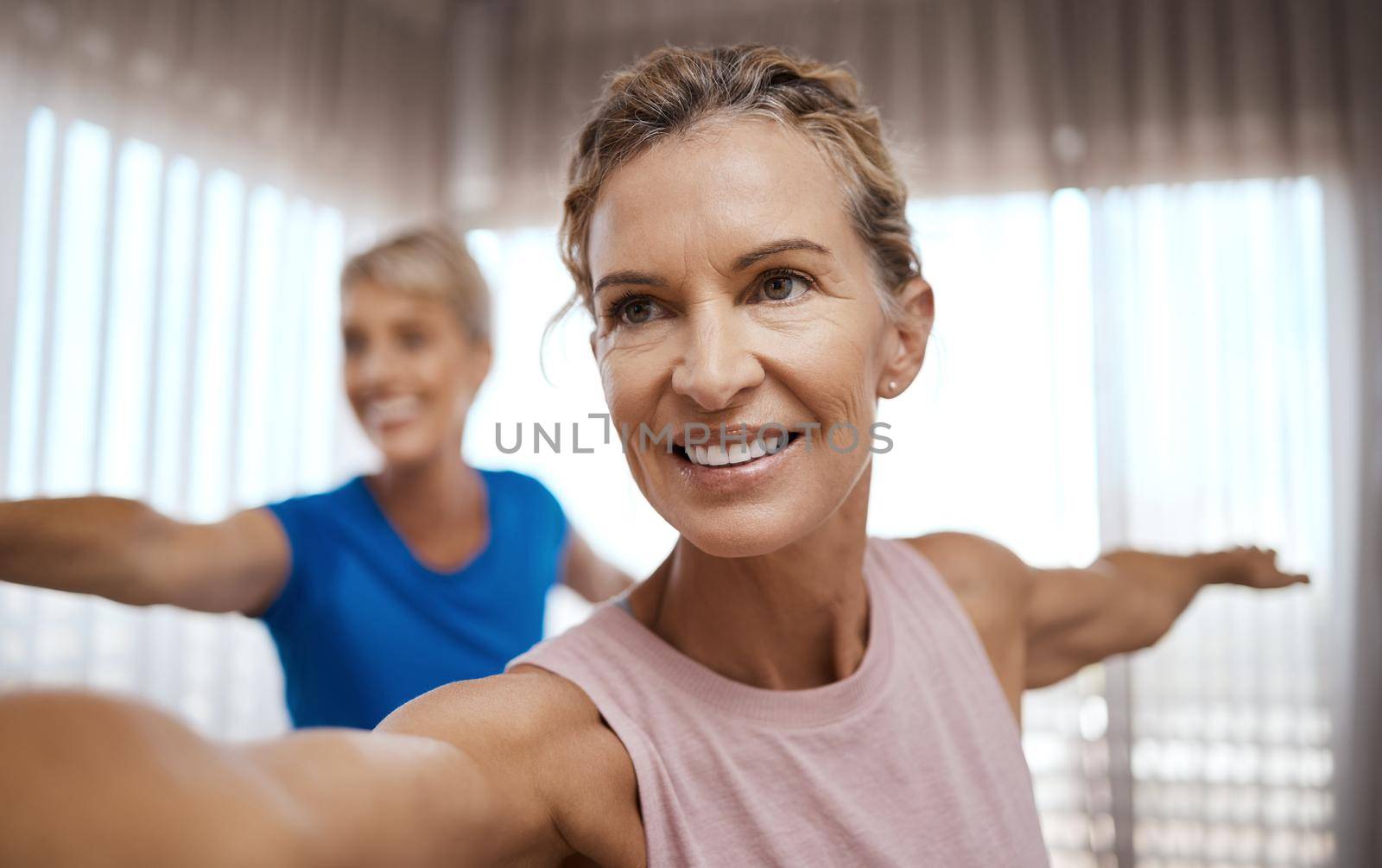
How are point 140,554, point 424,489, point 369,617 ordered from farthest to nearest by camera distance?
point 424,489
point 369,617
point 140,554

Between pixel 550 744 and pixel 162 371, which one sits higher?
pixel 162 371

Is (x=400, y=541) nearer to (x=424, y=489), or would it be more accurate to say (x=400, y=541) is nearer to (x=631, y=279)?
(x=424, y=489)

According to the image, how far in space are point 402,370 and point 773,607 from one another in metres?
1.02

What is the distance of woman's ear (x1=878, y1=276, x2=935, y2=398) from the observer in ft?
3.25

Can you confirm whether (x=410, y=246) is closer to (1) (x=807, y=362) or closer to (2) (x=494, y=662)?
(2) (x=494, y=662)

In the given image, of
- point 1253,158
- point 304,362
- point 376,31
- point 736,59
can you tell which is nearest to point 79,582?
point 736,59

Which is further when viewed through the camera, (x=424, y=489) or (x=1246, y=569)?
(x=424, y=489)

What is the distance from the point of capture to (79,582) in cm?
98

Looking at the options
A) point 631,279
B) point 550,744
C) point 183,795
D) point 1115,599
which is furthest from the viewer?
point 1115,599

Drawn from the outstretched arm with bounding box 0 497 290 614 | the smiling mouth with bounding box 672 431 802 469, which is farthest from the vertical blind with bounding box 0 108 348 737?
the smiling mouth with bounding box 672 431 802 469

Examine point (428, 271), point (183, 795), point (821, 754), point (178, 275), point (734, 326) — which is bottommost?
point (821, 754)

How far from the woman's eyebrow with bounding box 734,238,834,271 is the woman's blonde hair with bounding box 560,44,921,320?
0.09 metres

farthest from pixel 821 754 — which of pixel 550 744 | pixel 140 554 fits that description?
pixel 140 554

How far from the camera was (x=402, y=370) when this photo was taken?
1.72m
